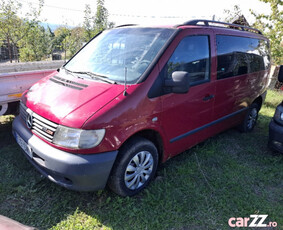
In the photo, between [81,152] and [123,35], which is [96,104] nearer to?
[81,152]

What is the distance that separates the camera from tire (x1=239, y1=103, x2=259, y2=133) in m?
4.57

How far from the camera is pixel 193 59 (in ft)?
9.98

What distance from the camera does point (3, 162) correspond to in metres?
3.25

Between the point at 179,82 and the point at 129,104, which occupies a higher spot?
the point at 179,82

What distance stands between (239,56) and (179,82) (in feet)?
6.35

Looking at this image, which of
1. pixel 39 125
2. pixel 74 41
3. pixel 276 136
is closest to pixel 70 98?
pixel 39 125

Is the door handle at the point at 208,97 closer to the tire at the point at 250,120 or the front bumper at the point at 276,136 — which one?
the front bumper at the point at 276,136

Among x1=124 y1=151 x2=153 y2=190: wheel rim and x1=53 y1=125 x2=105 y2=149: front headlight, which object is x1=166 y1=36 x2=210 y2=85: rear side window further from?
x1=53 y1=125 x2=105 y2=149: front headlight

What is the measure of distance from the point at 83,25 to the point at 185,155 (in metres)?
8.52

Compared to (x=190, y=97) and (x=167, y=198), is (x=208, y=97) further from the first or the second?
(x=167, y=198)

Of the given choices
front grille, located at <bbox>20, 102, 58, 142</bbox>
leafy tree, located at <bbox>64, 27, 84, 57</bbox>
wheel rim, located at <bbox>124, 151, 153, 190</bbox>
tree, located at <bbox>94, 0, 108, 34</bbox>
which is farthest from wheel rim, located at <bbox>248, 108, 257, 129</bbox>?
leafy tree, located at <bbox>64, 27, 84, 57</bbox>

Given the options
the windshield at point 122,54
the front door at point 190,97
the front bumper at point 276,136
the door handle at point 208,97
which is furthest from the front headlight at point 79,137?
the front bumper at point 276,136

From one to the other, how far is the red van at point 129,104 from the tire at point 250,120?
3.26 ft

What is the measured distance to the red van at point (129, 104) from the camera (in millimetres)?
2223
